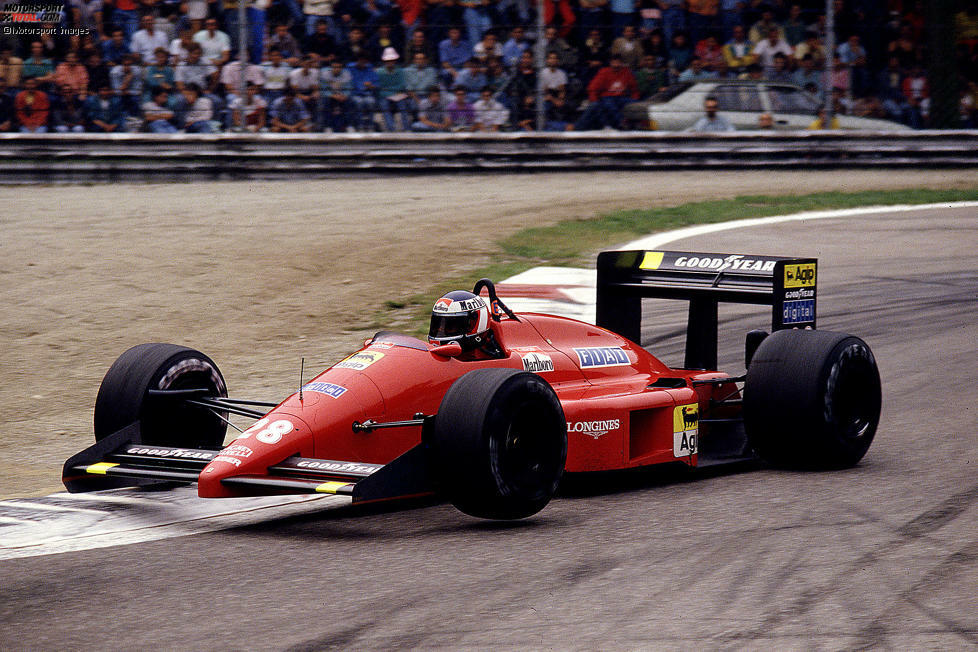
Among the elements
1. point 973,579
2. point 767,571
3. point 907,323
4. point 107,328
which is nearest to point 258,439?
point 767,571

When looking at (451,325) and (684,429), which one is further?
(684,429)

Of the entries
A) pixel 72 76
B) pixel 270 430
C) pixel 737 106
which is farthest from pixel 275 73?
pixel 270 430

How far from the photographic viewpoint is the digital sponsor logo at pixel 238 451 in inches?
208

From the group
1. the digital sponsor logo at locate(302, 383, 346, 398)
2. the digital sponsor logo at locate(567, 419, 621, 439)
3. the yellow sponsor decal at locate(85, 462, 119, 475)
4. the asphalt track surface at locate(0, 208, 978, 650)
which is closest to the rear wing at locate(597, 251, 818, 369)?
the asphalt track surface at locate(0, 208, 978, 650)

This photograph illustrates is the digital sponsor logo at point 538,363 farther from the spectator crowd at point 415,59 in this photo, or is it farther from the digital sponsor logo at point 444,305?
the spectator crowd at point 415,59

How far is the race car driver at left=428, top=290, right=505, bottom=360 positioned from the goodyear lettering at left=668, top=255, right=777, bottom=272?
1.93m

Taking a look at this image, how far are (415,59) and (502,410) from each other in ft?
34.5

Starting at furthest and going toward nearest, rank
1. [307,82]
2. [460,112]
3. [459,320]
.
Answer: [460,112], [307,82], [459,320]

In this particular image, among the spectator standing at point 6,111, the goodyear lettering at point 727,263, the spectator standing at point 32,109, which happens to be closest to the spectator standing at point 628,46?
the spectator standing at point 32,109

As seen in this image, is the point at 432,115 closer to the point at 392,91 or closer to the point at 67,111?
the point at 392,91

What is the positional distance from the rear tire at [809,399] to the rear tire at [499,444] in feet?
4.62

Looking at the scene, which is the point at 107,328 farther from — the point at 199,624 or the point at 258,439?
the point at 199,624

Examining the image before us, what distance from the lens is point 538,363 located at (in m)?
6.27

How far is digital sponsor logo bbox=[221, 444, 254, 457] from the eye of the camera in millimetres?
5296
